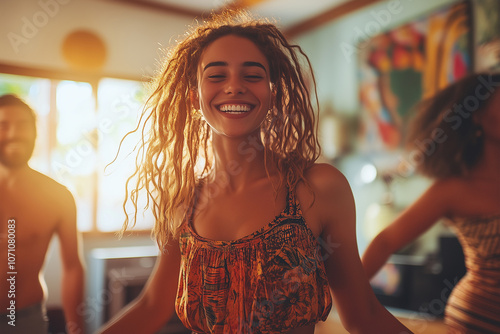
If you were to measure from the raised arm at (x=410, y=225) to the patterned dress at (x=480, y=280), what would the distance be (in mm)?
70

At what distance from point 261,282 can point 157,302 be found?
25 cm

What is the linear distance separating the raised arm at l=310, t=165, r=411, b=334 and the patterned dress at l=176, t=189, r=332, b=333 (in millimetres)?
33

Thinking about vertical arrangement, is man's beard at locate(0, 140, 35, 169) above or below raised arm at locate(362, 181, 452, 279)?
above

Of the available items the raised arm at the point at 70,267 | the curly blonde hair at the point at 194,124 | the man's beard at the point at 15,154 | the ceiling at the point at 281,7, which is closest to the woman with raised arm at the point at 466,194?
the curly blonde hair at the point at 194,124

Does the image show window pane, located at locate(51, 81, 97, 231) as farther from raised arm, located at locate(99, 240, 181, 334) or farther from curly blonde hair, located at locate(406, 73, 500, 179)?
curly blonde hair, located at locate(406, 73, 500, 179)

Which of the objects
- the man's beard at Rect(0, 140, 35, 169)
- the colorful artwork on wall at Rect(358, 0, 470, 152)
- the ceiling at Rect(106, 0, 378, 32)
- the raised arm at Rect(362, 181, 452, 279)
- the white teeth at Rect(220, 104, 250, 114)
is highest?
the ceiling at Rect(106, 0, 378, 32)

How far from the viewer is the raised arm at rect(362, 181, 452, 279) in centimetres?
97

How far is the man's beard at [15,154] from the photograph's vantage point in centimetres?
86

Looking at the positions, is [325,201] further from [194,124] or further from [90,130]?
[90,130]

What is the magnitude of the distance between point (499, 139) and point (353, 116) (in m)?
2.26

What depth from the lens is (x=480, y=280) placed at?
104cm

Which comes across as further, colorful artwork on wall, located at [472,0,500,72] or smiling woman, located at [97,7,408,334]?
colorful artwork on wall, located at [472,0,500,72]

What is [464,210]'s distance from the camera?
41.2 inches

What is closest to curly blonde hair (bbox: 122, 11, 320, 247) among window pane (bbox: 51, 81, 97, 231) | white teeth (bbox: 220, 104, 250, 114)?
white teeth (bbox: 220, 104, 250, 114)
